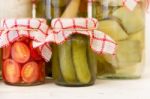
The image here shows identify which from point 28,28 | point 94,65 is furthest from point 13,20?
point 94,65

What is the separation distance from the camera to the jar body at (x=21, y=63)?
0.51 metres

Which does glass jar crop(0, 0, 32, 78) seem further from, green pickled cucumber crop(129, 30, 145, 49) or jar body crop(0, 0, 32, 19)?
green pickled cucumber crop(129, 30, 145, 49)

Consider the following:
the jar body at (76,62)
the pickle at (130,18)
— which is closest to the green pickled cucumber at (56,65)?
the jar body at (76,62)

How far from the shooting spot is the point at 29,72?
1.68 feet

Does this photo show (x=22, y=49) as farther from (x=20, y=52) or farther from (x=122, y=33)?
(x=122, y=33)

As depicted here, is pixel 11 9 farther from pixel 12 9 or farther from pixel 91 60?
pixel 91 60

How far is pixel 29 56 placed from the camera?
51 cm

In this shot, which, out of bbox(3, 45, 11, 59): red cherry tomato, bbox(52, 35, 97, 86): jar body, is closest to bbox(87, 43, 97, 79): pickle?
bbox(52, 35, 97, 86): jar body

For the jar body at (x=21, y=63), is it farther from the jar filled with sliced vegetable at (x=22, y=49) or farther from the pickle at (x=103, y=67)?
the pickle at (x=103, y=67)

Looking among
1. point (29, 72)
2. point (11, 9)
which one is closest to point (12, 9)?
point (11, 9)

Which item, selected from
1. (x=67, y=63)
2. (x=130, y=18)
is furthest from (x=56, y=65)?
(x=130, y=18)

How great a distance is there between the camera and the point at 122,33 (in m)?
0.57

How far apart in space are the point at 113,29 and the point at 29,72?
0.15 m

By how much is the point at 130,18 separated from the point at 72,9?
0.09m
